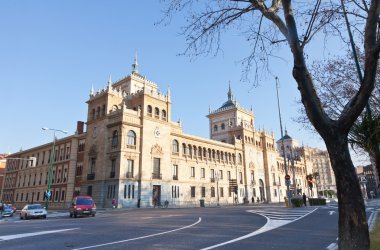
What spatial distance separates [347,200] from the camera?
17.9 feet

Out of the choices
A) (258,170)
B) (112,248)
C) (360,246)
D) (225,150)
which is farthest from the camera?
(258,170)

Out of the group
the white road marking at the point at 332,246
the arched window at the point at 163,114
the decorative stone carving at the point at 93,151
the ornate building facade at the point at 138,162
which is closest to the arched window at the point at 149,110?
the ornate building facade at the point at 138,162

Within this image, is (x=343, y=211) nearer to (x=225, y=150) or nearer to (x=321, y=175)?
(x=225, y=150)

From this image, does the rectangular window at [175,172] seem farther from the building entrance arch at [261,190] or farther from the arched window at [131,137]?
the building entrance arch at [261,190]

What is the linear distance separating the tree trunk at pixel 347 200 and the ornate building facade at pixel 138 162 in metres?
34.4

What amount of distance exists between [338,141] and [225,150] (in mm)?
53133

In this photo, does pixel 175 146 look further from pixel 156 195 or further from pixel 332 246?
pixel 332 246

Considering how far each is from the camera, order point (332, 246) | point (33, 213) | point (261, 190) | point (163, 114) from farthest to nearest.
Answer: point (261, 190), point (163, 114), point (33, 213), point (332, 246)

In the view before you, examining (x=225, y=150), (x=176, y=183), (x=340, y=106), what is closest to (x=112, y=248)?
(x=340, y=106)

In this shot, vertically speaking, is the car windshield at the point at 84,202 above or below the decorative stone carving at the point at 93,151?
below

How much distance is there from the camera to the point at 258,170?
6550cm

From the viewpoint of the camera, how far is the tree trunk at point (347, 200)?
519 centimetres

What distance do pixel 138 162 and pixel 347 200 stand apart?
36.8m

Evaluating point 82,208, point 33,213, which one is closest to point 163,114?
point 82,208
